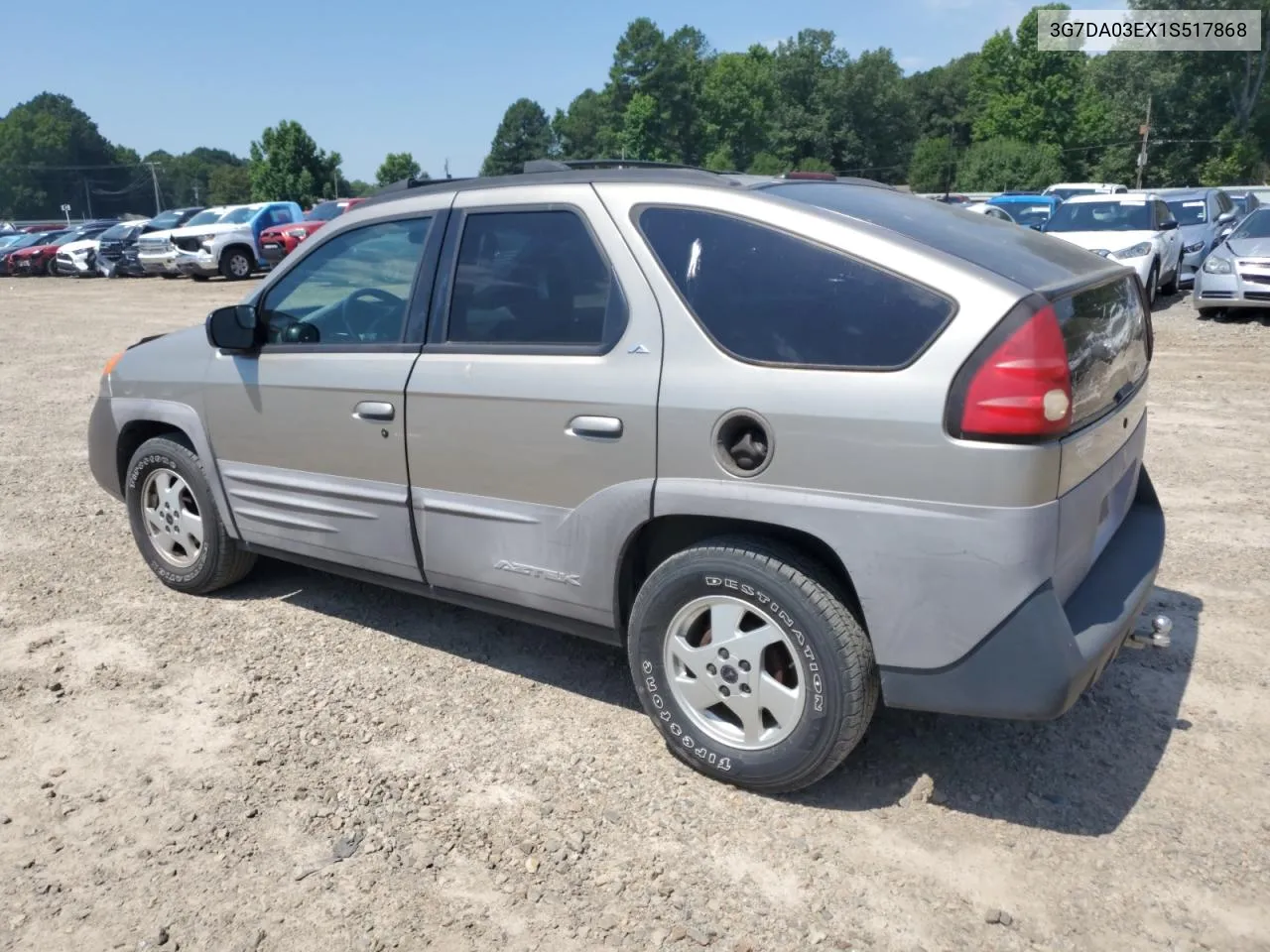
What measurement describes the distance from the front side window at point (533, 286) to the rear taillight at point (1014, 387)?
3.65 feet

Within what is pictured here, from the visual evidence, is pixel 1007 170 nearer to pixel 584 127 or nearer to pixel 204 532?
pixel 584 127

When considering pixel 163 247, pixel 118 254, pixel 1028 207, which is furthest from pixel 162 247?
pixel 1028 207

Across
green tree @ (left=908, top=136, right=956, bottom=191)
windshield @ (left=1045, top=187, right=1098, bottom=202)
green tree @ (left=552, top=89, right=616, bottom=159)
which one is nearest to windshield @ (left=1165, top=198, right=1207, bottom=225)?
windshield @ (left=1045, top=187, right=1098, bottom=202)

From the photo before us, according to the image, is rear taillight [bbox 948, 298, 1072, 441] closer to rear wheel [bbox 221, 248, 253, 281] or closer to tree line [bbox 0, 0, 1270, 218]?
rear wheel [bbox 221, 248, 253, 281]

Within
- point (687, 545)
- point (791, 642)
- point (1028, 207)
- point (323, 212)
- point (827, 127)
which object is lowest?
point (791, 642)

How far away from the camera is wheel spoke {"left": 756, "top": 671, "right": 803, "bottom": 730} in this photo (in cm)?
308

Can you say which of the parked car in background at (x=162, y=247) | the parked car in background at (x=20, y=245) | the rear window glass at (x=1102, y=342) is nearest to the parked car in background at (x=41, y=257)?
the parked car in background at (x=20, y=245)

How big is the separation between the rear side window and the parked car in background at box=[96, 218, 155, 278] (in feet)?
98.8

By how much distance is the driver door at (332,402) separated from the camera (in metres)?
3.91

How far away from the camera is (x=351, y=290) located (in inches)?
166

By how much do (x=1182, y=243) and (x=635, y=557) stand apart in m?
16.5

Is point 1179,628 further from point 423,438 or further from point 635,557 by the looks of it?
point 423,438

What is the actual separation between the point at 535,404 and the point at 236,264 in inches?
970

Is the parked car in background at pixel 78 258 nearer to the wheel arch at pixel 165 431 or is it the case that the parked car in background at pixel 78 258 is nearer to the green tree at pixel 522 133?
the wheel arch at pixel 165 431
